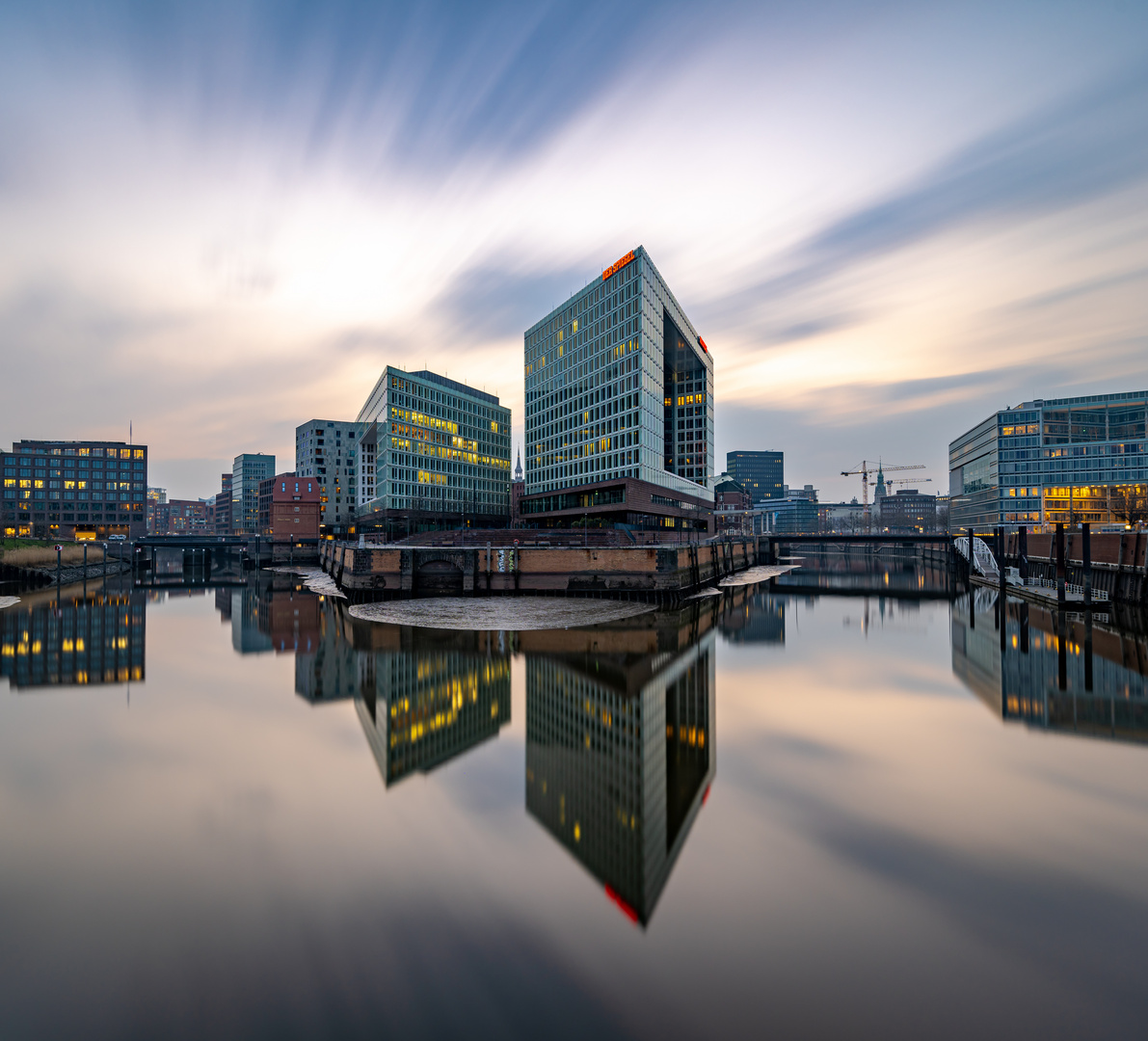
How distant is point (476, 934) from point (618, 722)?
1173cm

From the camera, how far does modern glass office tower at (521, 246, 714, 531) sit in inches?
3674

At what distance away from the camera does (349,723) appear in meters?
21.3

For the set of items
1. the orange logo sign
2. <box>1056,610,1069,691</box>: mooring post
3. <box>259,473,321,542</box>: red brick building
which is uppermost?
the orange logo sign

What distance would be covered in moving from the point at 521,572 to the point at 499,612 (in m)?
12.6

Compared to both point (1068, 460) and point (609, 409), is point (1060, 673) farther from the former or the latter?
point (1068, 460)

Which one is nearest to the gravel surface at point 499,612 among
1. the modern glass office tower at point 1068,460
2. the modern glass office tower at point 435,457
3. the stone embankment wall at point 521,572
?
the stone embankment wall at point 521,572

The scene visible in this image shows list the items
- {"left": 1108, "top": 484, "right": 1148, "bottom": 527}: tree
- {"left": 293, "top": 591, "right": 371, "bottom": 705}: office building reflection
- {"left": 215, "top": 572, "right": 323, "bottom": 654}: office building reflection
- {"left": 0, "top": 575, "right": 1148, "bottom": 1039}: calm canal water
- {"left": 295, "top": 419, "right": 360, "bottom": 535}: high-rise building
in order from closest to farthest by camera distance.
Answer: {"left": 0, "top": 575, "right": 1148, "bottom": 1039}: calm canal water, {"left": 293, "top": 591, "right": 371, "bottom": 705}: office building reflection, {"left": 215, "top": 572, "right": 323, "bottom": 654}: office building reflection, {"left": 1108, "top": 484, "right": 1148, "bottom": 527}: tree, {"left": 295, "top": 419, "right": 360, "bottom": 535}: high-rise building

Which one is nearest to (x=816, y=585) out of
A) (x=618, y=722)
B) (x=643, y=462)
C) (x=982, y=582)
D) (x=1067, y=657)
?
(x=982, y=582)

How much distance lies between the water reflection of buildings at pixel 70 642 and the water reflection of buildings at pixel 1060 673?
43.3 metres

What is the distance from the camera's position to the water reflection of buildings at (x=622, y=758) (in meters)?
12.0

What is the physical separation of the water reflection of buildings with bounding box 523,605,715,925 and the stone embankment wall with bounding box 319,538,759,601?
25.7 m

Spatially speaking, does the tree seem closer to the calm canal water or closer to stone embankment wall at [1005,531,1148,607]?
stone embankment wall at [1005,531,1148,607]

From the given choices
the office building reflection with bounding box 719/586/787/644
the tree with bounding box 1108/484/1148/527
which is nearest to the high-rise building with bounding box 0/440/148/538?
the office building reflection with bounding box 719/586/787/644

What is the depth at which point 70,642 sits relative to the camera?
3772 centimetres
